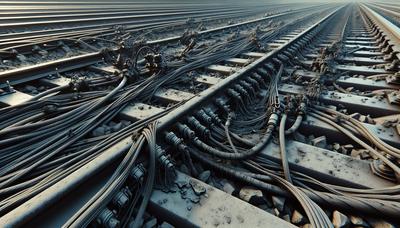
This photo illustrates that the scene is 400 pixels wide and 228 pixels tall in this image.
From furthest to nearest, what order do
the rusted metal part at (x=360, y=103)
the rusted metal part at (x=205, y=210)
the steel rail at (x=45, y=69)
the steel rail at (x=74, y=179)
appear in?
the steel rail at (x=45, y=69)
the rusted metal part at (x=360, y=103)
the rusted metal part at (x=205, y=210)
the steel rail at (x=74, y=179)

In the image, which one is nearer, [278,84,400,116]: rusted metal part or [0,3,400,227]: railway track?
[0,3,400,227]: railway track

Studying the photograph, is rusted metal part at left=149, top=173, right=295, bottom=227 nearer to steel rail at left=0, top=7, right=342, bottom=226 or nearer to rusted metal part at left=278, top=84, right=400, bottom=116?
steel rail at left=0, top=7, right=342, bottom=226

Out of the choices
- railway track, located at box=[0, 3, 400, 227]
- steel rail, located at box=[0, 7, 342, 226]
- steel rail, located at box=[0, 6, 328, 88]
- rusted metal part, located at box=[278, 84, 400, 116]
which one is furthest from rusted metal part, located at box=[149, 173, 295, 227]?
steel rail, located at box=[0, 6, 328, 88]

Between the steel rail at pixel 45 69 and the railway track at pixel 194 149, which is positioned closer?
the railway track at pixel 194 149

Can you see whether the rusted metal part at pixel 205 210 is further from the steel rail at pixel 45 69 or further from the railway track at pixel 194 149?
the steel rail at pixel 45 69

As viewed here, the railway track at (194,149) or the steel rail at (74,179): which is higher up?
the steel rail at (74,179)

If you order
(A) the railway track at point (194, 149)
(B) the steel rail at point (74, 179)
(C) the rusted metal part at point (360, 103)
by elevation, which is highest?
(B) the steel rail at point (74, 179)

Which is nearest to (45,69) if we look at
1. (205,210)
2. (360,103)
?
(205,210)

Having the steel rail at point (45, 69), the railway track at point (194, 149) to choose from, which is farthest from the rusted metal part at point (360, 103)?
the steel rail at point (45, 69)

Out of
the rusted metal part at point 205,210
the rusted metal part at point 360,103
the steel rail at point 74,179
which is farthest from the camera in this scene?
the rusted metal part at point 360,103
